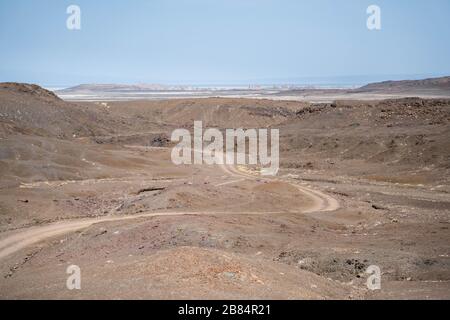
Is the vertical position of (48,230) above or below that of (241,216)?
below

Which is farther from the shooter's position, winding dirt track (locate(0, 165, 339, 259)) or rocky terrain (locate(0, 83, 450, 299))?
winding dirt track (locate(0, 165, 339, 259))

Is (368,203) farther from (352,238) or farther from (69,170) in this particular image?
(69,170)

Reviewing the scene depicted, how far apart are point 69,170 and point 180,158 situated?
15446 millimetres

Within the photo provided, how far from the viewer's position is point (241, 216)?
25094 millimetres

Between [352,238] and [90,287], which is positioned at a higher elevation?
[90,287]

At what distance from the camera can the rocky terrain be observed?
13.7 meters

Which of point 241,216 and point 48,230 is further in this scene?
point 241,216

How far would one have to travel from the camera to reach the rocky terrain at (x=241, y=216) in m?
13.7

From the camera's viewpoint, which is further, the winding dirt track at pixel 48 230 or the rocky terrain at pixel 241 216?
the winding dirt track at pixel 48 230
